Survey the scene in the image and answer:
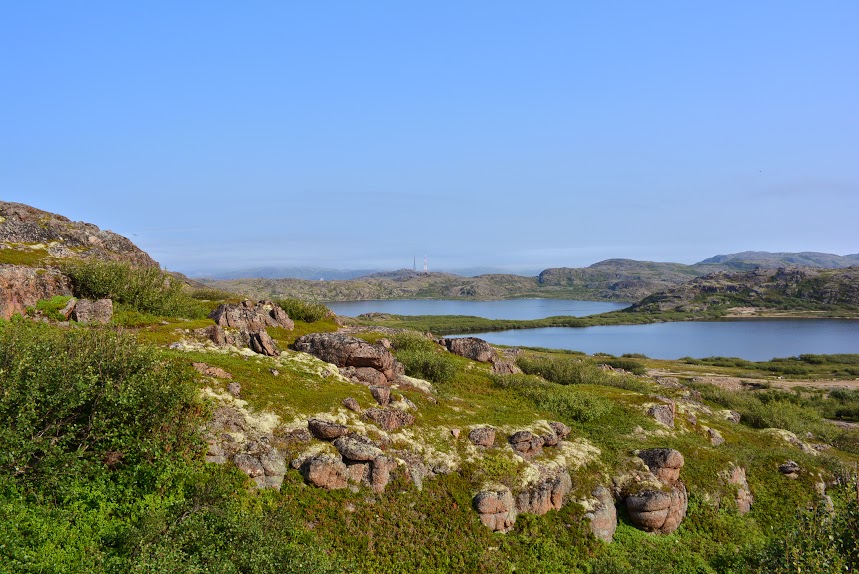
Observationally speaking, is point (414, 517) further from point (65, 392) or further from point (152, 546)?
point (65, 392)

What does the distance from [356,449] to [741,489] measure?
884 inches

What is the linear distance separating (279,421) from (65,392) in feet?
27.0

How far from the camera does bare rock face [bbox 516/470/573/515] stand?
72.2 ft

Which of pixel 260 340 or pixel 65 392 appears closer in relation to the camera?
pixel 65 392

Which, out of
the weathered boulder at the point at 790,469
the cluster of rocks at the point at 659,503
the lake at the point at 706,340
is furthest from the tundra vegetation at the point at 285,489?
the lake at the point at 706,340

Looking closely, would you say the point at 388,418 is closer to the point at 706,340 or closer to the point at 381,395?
the point at 381,395

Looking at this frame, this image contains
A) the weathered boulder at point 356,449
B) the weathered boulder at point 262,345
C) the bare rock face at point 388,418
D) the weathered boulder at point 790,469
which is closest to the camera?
the weathered boulder at point 356,449

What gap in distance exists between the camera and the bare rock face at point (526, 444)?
25.0 m

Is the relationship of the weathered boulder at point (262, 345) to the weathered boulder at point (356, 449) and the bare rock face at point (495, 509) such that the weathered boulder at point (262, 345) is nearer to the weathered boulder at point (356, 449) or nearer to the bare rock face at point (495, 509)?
the weathered boulder at point (356, 449)

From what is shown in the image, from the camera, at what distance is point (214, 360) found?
24.8 meters

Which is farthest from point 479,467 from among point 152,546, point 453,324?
point 453,324

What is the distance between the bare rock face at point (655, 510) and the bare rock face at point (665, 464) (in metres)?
1.69

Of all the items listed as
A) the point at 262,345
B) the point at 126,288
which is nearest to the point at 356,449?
the point at 262,345

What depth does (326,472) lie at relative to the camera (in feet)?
64.2
